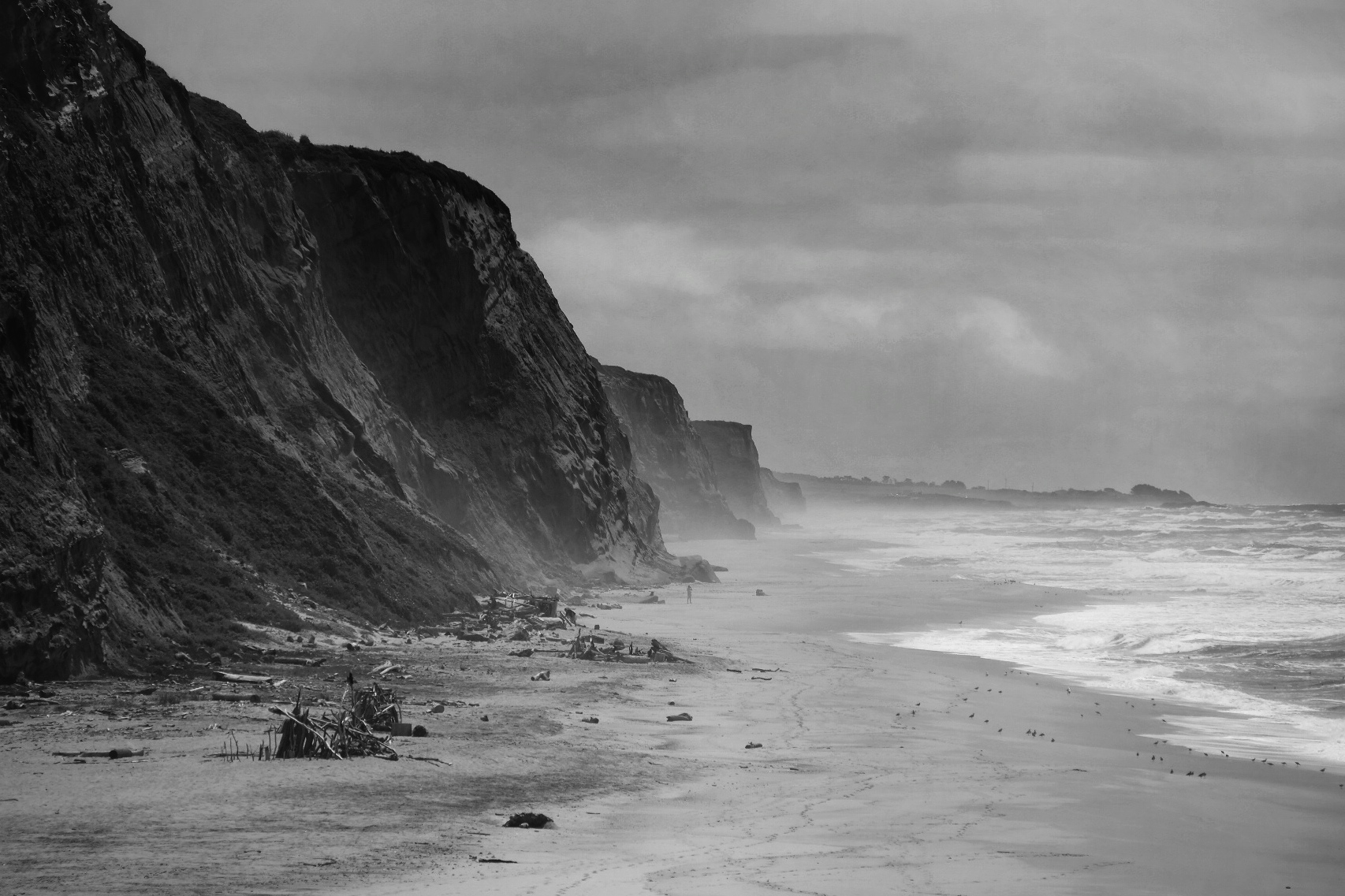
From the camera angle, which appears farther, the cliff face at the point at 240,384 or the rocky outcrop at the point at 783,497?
the rocky outcrop at the point at 783,497

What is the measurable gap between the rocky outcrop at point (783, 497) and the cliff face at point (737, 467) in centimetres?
3160

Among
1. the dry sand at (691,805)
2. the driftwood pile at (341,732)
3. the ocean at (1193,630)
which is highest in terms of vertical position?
the ocean at (1193,630)

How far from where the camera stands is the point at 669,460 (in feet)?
313

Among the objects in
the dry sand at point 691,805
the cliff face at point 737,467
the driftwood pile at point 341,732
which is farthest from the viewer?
the cliff face at point 737,467

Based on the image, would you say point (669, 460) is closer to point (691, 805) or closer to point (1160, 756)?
point (1160, 756)

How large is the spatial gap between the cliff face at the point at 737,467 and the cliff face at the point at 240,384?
240 ft

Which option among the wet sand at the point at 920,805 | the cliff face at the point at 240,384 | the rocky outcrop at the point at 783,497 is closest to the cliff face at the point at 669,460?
the cliff face at the point at 240,384

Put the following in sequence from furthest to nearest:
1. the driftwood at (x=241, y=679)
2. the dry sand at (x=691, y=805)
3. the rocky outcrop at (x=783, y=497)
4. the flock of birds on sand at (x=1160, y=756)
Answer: the rocky outcrop at (x=783, y=497)
the driftwood at (x=241, y=679)
the flock of birds on sand at (x=1160, y=756)
the dry sand at (x=691, y=805)

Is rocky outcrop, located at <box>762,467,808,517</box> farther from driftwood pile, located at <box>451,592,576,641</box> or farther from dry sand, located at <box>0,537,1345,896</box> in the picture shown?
dry sand, located at <box>0,537,1345,896</box>

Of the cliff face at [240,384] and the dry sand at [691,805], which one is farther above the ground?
the cliff face at [240,384]

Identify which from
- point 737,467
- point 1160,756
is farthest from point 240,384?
point 737,467

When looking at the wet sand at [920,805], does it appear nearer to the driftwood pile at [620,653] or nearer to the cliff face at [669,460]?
the driftwood pile at [620,653]

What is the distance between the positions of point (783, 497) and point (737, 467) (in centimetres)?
3872

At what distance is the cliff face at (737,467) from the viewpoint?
12181 cm
